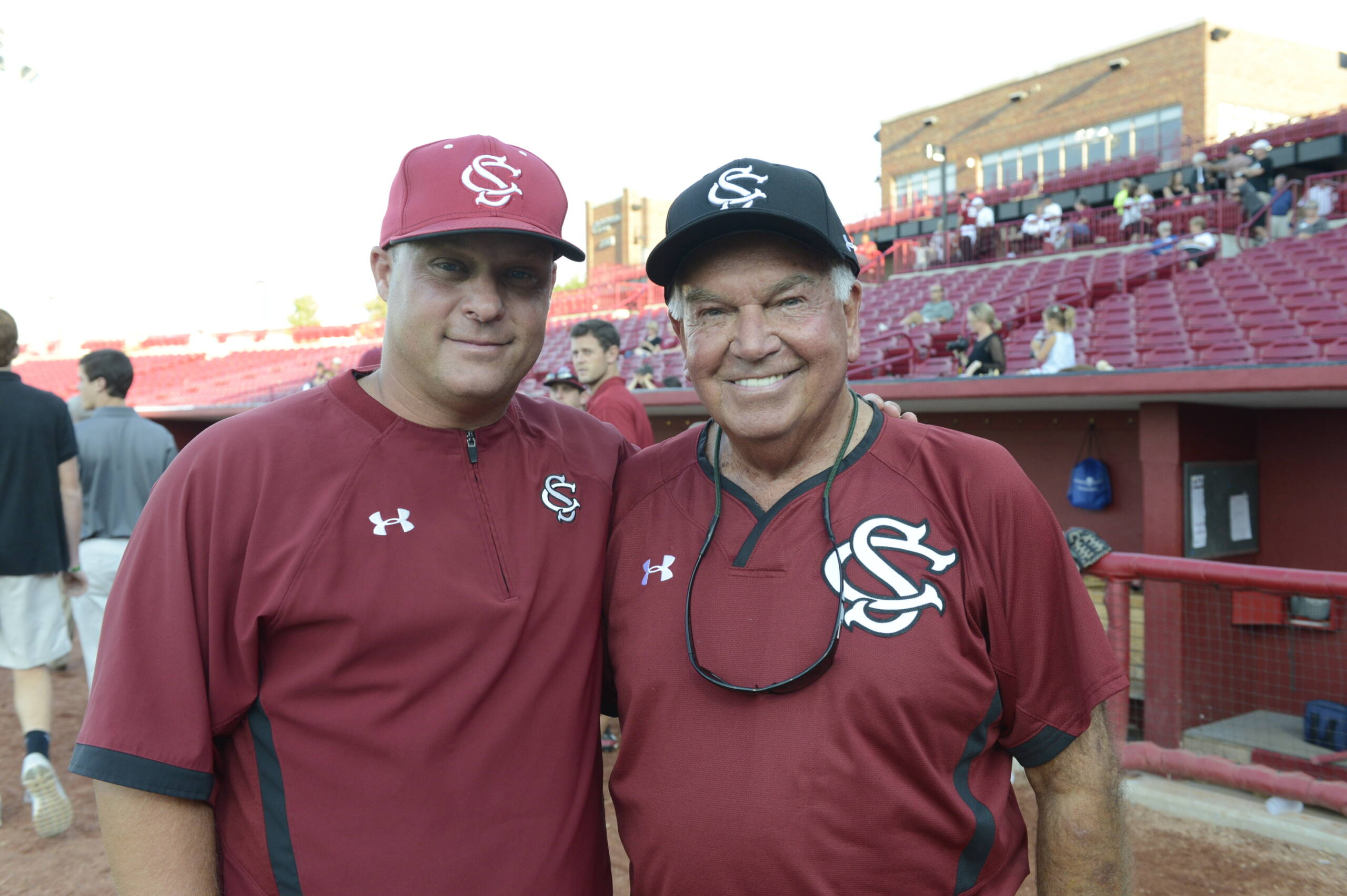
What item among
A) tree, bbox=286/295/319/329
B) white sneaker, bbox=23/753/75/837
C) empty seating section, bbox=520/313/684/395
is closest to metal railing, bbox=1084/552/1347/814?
white sneaker, bbox=23/753/75/837

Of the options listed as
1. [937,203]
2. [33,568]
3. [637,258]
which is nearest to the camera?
[33,568]

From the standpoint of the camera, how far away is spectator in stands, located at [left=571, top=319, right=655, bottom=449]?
5137 millimetres

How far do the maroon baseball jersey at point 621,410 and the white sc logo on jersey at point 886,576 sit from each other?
3.43m

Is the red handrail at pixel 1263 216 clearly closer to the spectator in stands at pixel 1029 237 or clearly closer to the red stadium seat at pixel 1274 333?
the spectator in stands at pixel 1029 237

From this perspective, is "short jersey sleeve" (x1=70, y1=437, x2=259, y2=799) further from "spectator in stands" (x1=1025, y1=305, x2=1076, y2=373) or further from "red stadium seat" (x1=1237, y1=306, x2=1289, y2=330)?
"red stadium seat" (x1=1237, y1=306, x2=1289, y2=330)

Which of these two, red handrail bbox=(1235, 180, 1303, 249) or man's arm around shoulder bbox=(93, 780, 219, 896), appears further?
red handrail bbox=(1235, 180, 1303, 249)

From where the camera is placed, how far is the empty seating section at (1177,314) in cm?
853

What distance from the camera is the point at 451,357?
169cm

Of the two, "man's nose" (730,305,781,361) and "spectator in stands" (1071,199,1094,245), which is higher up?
"spectator in stands" (1071,199,1094,245)

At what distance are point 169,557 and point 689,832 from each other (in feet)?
3.19

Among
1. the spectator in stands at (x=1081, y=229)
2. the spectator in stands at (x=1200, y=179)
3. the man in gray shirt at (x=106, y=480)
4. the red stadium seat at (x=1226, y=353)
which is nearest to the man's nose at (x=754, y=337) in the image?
the man in gray shirt at (x=106, y=480)

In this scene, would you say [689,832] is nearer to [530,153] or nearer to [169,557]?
[169,557]

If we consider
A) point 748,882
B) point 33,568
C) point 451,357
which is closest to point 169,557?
point 451,357

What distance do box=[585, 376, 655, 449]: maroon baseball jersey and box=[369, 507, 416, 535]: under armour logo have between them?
340 centimetres
